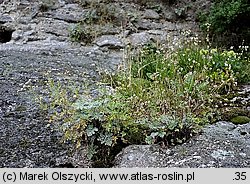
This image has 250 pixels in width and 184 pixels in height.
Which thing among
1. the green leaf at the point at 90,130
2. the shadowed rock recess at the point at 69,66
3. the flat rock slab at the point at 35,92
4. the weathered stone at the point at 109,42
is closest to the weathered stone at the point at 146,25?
the shadowed rock recess at the point at 69,66

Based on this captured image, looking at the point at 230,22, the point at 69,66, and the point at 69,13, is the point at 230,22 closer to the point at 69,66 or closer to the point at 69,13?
the point at 69,66

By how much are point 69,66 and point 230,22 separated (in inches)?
100.0

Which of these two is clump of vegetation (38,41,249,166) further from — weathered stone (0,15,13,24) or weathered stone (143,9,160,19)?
weathered stone (0,15,13,24)

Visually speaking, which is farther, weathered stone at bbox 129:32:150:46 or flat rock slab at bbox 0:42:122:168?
weathered stone at bbox 129:32:150:46

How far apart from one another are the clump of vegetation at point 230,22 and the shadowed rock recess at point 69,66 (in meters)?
0.55

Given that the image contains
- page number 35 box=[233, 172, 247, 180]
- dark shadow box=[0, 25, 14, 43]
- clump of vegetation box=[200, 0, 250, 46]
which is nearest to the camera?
page number 35 box=[233, 172, 247, 180]

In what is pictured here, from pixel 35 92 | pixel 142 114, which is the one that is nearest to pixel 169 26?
pixel 35 92

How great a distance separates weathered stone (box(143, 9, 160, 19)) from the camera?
766 cm

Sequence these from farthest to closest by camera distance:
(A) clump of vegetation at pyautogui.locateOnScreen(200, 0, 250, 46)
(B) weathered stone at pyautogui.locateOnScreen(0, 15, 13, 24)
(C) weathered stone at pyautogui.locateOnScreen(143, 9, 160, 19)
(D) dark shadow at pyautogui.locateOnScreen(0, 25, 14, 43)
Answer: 1. (C) weathered stone at pyautogui.locateOnScreen(143, 9, 160, 19)
2. (B) weathered stone at pyautogui.locateOnScreen(0, 15, 13, 24)
3. (D) dark shadow at pyautogui.locateOnScreen(0, 25, 14, 43)
4. (A) clump of vegetation at pyautogui.locateOnScreen(200, 0, 250, 46)

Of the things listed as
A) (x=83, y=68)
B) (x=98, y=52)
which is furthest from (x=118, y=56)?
(x=83, y=68)

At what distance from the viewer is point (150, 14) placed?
7.70 m

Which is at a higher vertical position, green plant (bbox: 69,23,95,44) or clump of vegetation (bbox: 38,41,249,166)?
clump of vegetation (bbox: 38,41,249,166)

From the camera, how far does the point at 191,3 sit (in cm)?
791

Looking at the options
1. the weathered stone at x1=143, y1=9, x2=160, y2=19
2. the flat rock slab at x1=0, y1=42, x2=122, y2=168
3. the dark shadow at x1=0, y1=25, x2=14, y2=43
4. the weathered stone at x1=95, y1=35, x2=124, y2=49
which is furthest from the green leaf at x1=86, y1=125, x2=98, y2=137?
the weathered stone at x1=143, y1=9, x2=160, y2=19
